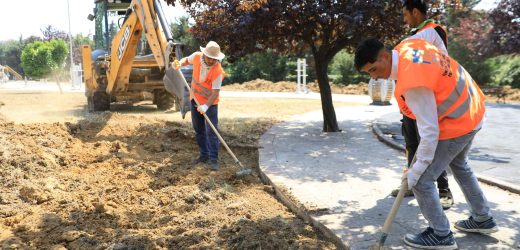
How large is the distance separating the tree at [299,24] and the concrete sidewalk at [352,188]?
159cm

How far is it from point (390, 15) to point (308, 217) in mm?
4721

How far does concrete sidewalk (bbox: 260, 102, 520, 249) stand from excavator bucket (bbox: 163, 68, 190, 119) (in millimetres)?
1323

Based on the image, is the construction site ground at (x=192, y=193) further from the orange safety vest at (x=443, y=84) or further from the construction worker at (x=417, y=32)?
the orange safety vest at (x=443, y=84)

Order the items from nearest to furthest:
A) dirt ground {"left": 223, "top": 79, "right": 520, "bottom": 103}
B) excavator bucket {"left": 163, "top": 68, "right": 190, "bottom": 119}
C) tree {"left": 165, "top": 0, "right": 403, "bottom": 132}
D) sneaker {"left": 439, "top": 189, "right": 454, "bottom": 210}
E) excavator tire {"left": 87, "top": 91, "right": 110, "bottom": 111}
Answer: sneaker {"left": 439, "top": 189, "right": 454, "bottom": 210} < excavator bucket {"left": 163, "top": 68, "right": 190, "bottom": 119} < tree {"left": 165, "top": 0, "right": 403, "bottom": 132} < excavator tire {"left": 87, "top": 91, "right": 110, "bottom": 111} < dirt ground {"left": 223, "top": 79, "right": 520, "bottom": 103}

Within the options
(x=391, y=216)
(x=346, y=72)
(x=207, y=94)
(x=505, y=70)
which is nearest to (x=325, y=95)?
(x=207, y=94)

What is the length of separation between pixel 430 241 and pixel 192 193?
2388 millimetres

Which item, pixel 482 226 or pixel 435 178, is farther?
pixel 482 226

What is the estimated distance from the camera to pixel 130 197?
4.79 meters

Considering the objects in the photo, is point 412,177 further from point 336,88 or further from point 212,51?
point 336,88

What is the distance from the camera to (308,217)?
4098 mm

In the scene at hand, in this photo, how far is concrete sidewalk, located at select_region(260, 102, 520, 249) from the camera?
3635 mm

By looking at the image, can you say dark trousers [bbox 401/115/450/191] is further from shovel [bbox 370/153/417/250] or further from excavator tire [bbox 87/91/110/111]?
excavator tire [bbox 87/91/110/111]

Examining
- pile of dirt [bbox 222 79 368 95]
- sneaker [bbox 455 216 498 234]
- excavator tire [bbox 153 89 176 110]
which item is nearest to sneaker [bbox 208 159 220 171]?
sneaker [bbox 455 216 498 234]

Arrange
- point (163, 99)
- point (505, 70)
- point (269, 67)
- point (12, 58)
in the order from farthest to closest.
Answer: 1. point (12, 58)
2. point (269, 67)
3. point (505, 70)
4. point (163, 99)
